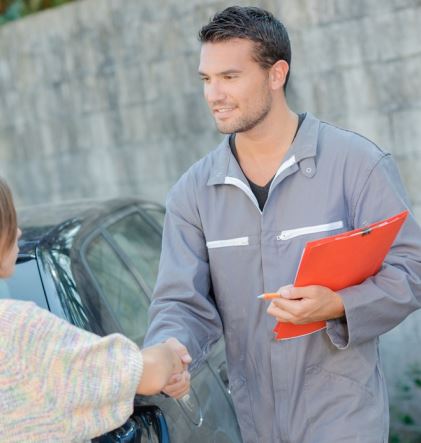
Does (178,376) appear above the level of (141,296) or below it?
above

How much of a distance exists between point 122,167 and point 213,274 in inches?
143

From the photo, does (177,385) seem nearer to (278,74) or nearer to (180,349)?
(180,349)

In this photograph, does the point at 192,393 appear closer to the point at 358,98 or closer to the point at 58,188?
the point at 358,98

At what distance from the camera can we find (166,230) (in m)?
3.12

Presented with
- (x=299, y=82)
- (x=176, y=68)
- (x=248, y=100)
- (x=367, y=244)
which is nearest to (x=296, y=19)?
(x=299, y=82)

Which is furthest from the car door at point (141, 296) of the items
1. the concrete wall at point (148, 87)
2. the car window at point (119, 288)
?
the concrete wall at point (148, 87)

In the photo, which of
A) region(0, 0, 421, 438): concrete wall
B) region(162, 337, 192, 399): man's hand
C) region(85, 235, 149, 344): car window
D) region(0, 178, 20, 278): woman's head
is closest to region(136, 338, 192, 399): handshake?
region(162, 337, 192, 399): man's hand

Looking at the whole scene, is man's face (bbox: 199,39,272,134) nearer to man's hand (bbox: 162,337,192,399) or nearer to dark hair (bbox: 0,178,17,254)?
man's hand (bbox: 162,337,192,399)

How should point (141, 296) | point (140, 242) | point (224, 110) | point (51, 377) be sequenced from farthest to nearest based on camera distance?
point (140, 242) < point (141, 296) < point (224, 110) < point (51, 377)

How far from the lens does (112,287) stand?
3713mm

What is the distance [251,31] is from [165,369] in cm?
121

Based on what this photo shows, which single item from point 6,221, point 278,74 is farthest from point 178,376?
point 278,74

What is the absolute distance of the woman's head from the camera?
2.13m

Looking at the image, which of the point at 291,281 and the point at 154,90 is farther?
the point at 154,90
